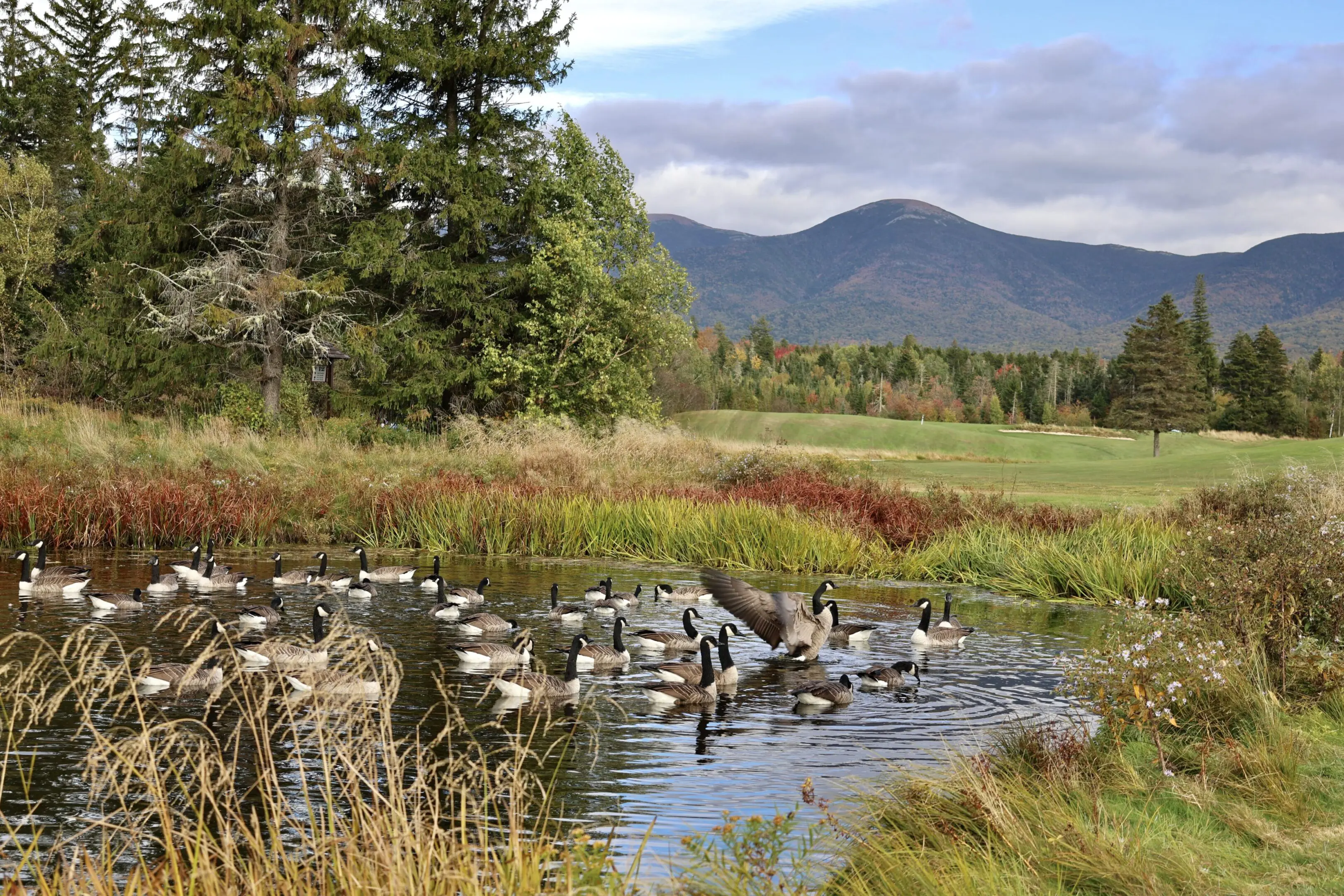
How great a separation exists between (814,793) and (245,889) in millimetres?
4835

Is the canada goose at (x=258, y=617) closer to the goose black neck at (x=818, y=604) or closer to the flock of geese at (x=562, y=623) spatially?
the flock of geese at (x=562, y=623)

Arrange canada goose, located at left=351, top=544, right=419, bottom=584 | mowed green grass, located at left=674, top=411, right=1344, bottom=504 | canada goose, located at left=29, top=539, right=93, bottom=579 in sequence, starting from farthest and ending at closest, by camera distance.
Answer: mowed green grass, located at left=674, top=411, right=1344, bottom=504
canada goose, located at left=351, top=544, right=419, bottom=584
canada goose, located at left=29, top=539, right=93, bottom=579

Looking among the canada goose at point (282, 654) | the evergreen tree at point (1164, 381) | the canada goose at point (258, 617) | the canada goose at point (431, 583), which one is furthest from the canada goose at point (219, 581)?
the evergreen tree at point (1164, 381)

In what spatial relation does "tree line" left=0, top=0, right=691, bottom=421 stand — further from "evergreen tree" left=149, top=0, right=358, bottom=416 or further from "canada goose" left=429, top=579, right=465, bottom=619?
"canada goose" left=429, top=579, right=465, bottom=619

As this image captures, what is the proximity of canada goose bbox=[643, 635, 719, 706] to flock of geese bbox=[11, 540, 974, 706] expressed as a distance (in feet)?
0.04

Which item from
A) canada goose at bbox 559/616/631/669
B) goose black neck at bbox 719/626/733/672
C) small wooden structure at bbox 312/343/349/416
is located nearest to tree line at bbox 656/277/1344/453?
small wooden structure at bbox 312/343/349/416

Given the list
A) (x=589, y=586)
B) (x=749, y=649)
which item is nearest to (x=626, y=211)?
(x=589, y=586)

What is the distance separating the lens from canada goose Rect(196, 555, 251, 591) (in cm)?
1834

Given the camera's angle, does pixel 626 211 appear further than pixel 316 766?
Yes

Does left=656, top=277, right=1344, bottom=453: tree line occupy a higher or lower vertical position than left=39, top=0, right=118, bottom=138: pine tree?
lower

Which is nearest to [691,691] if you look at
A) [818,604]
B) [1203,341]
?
[818,604]

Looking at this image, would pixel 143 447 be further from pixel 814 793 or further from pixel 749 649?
pixel 814 793

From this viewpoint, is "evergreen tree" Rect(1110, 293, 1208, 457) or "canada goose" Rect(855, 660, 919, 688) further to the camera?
"evergreen tree" Rect(1110, 293, 1208, 457)

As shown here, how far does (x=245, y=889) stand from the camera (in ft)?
19.0
